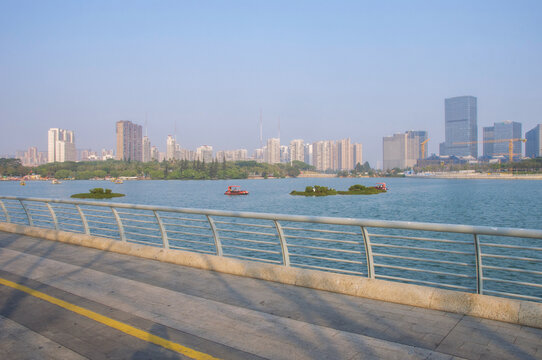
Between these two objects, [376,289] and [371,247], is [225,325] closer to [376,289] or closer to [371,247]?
[376,289]

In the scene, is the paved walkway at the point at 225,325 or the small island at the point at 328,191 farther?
the small island at the point at 328,191

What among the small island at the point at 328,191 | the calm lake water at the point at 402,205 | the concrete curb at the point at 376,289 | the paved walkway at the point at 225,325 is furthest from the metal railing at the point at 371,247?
the small island at the point at 328,191

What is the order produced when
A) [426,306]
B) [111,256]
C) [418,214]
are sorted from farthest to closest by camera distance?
[418,214], [111,256], [426,306]

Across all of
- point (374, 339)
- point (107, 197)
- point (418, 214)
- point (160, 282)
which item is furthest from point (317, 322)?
point (107, 197)

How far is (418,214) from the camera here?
168 ft

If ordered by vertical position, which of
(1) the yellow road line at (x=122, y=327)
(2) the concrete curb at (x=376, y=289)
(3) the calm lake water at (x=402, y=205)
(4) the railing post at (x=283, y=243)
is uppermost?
(4) the railing post at (x=283, y=243)

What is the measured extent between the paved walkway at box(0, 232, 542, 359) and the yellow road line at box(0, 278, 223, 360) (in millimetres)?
28

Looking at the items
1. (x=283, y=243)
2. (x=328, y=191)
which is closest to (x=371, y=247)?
(x=283, y=243)

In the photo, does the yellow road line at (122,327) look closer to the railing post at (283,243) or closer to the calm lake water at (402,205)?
the railing post at (283,243)

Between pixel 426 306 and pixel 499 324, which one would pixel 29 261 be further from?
pixel 499 324

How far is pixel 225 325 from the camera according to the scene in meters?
5.50

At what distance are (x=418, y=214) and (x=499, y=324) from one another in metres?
48.8

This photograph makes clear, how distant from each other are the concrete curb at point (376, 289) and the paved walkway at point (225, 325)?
15 cm

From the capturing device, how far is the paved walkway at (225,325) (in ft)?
15.1
